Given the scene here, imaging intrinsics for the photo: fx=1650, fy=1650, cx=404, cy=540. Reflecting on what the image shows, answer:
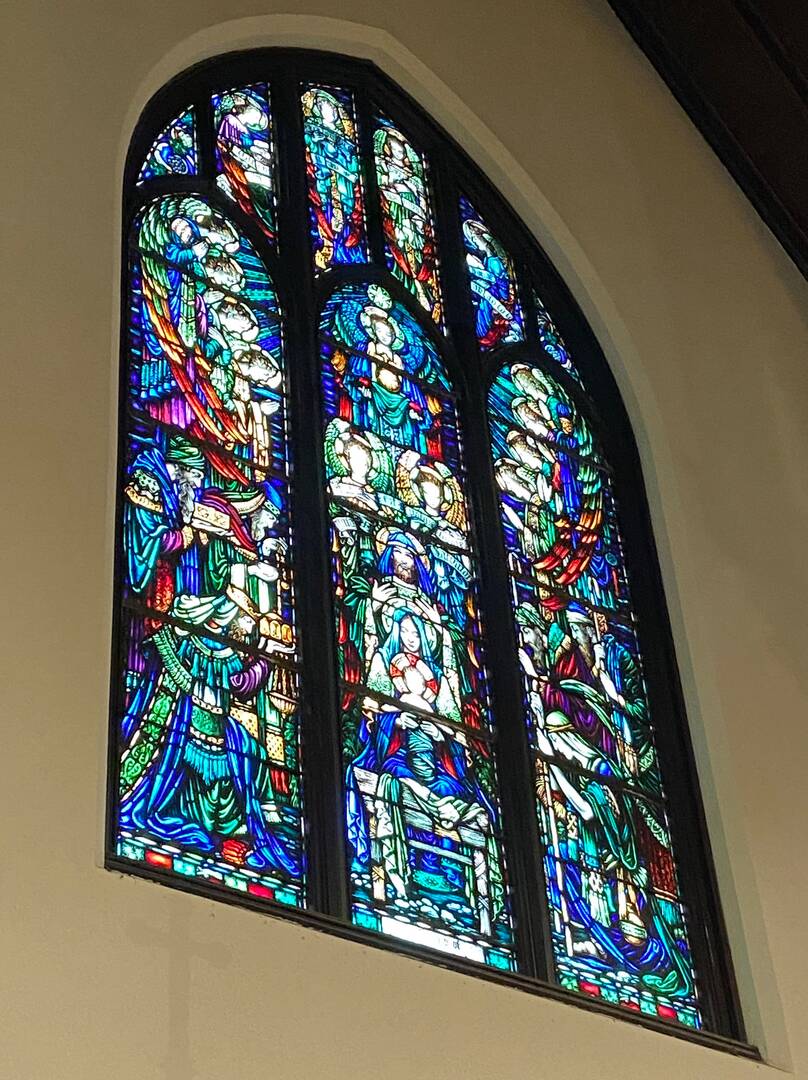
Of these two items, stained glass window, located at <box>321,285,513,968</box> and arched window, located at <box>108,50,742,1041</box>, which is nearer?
arched window, located at <box>108,50,742,1041</box>

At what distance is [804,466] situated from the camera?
21.7 feet

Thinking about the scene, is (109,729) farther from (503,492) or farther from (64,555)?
(503,492)

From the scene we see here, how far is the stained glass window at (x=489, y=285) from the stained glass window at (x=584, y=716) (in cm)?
16

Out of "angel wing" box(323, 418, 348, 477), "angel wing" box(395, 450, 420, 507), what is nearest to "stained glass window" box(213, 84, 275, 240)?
"angel wing" box(323, 418, 348, 477)

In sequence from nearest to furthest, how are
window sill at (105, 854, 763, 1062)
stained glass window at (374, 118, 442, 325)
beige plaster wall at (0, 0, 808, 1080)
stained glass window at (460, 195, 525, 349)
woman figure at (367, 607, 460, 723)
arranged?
beige plaster wall at (0, 0, 808, 1080)
window sill at (105, 854, 763, 1062)
woman figure at (367, 607, 460, 723)
stained glass window at (374, 118, 442, 325)
stained glass window at (460, 195, 525, 349)

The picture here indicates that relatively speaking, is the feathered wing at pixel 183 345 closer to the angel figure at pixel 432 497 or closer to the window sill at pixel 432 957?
the angel figure at pixel 432 497

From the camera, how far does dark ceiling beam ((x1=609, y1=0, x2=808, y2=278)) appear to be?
6.96 m

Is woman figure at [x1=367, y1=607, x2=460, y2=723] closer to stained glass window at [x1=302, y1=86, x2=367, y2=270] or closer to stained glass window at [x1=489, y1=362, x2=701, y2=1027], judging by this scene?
stained glass window at [x1=489, y1=362, x2=701, y2=1027]

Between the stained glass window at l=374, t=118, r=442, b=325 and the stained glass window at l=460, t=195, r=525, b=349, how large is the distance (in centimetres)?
17

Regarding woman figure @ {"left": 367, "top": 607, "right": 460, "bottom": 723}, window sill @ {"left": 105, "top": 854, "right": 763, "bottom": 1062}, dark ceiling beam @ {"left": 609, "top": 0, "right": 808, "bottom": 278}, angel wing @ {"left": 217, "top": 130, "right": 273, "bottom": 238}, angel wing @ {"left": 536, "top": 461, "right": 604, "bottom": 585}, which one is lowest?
window sill @ {"left": 105, "top": 854, "right": 763, "bottom": 1062}

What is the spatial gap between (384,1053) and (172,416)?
1796 millimetres

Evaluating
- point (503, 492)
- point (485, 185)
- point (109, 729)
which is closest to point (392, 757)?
point (109, 729)

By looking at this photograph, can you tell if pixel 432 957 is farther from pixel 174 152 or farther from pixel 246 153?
pixel 246 153

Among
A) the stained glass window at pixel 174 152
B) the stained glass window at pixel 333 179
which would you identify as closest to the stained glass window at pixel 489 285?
the stained glass window at pixel 333 179
